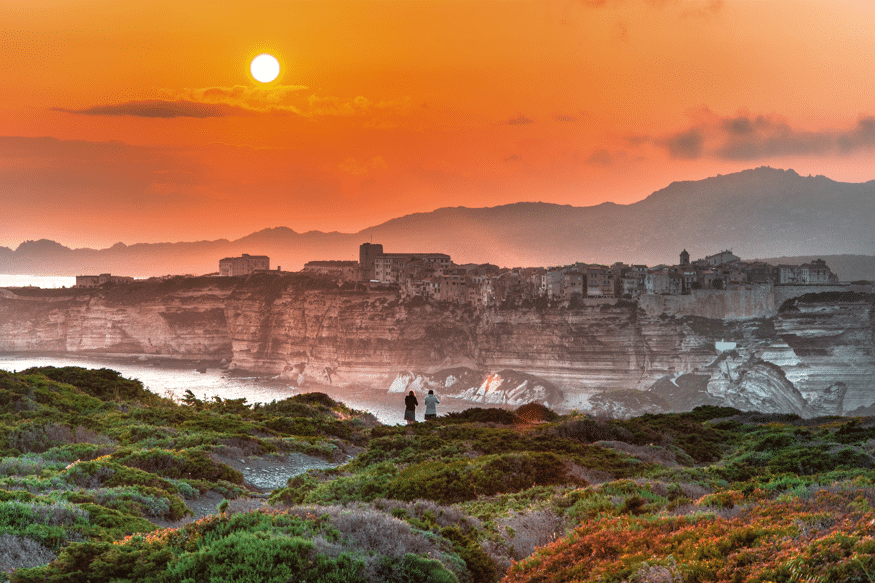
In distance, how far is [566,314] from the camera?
82.0 metres

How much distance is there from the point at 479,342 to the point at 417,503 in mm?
79539

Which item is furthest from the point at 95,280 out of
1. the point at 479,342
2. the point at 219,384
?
the point at 479,342

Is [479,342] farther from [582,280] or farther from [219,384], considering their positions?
[219,384]

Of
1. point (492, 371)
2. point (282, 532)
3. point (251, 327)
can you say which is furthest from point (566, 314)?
point (282, 532)

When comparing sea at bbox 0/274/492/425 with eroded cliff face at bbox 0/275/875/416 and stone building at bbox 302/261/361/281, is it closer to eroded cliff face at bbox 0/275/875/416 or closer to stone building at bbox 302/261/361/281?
eroded cliff face at bbox 0/275/875/416

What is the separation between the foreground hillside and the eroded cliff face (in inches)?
2338

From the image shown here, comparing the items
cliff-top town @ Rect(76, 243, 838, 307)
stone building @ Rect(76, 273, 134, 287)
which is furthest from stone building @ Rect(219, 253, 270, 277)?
cliff-top town @ Rect(76, 243, 838, 307)

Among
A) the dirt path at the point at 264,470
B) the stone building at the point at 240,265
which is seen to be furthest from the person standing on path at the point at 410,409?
the stone building at the point at 240,265

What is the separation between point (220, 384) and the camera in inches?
3452

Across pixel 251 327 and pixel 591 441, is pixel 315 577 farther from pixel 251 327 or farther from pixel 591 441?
pixel 251 327

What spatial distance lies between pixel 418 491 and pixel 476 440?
5558 mm

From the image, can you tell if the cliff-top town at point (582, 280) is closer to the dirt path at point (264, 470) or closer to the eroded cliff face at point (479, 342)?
the eroded cliff face at point (479, 342)

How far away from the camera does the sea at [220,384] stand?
7688cm

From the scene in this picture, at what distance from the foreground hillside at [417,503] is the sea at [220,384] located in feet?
163
